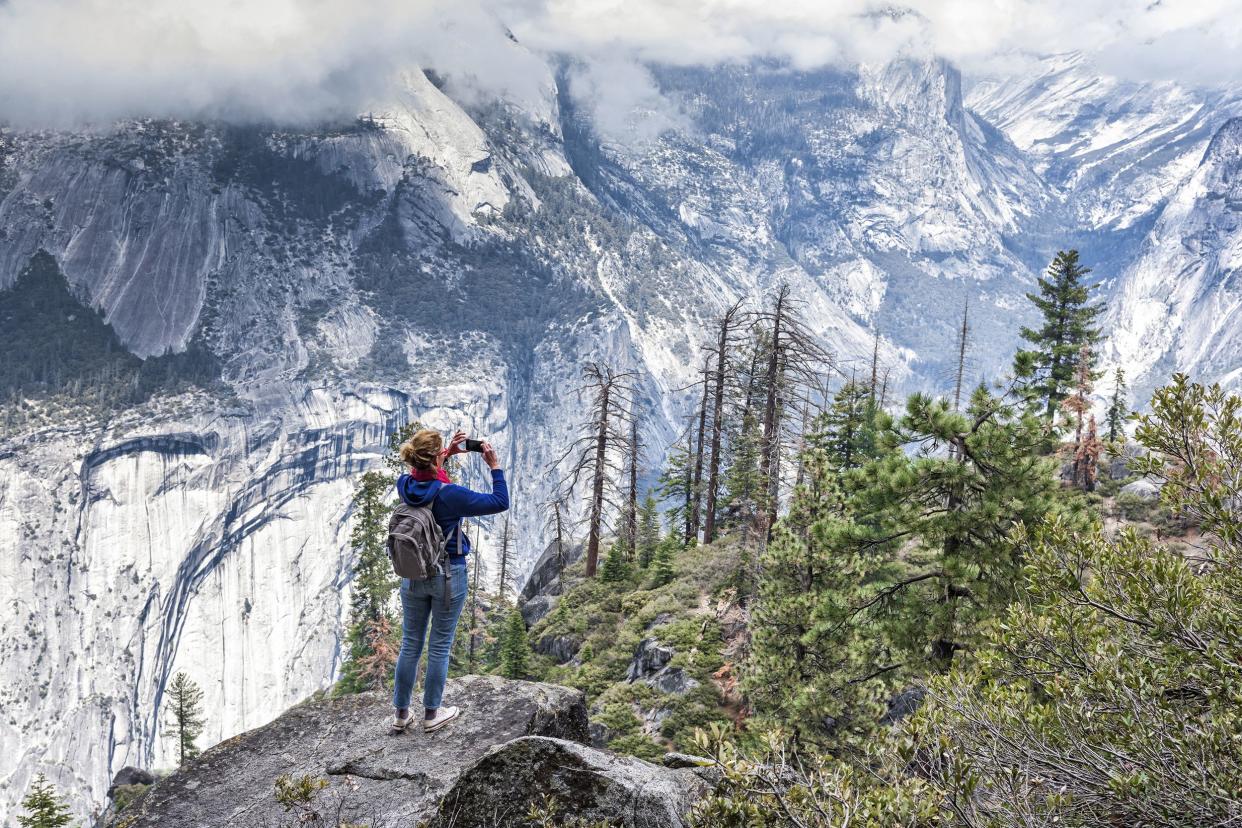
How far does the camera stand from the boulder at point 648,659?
1831 cm

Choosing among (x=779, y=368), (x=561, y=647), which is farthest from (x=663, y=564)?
(x=779, y=368)

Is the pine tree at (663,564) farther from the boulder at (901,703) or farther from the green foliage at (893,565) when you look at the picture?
the boulder at (901,703)

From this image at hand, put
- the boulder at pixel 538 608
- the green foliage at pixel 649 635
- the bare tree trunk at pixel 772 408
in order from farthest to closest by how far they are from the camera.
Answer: the boulder at pixel 538 608, the bare tree trunk at pixel 772 408, the green foliage at pixel 649 635

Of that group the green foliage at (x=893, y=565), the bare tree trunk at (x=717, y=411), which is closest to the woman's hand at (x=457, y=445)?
the green foliage at (x=893, y=565)

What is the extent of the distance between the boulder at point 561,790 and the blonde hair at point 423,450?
2.17 m

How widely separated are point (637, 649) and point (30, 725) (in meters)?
116

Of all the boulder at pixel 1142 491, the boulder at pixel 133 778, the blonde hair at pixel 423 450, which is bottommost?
the boulder at pixel 133 778

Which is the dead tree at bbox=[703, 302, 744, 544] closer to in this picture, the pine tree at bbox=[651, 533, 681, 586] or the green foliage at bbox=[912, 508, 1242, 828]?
the pine tree at bbox=[651, 533, 681, 586]

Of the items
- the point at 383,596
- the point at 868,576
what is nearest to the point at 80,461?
the point at 383,596

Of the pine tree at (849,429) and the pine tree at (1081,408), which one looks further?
the pine tree at (849,429)

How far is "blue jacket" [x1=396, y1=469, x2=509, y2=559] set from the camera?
5.48m

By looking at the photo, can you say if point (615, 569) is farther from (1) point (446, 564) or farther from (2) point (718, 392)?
(1) point (446, 564)

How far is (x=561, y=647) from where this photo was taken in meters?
24.4

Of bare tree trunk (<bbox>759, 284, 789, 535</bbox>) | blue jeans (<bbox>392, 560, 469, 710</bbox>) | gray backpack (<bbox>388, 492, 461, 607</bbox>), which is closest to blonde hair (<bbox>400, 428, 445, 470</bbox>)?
gray backpack (<bbox>388, 492, 461, 607</bbox>)
